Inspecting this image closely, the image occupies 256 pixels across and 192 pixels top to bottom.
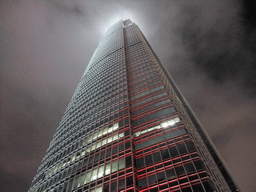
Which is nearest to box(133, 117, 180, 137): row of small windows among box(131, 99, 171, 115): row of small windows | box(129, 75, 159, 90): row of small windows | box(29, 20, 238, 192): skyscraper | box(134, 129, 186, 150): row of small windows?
box(29, 20, 238, 192): skyscraper

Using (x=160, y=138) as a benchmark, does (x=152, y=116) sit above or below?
above

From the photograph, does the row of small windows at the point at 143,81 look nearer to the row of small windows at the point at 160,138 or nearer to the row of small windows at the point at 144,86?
the row of small windows at the point at 144,86

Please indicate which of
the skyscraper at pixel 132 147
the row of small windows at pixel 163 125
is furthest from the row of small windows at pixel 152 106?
the row of small windows at pixel 163 125

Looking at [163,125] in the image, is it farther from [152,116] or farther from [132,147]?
[132,147]

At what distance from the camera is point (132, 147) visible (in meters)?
34.0

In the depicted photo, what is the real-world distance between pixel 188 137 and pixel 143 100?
17392 millimetres

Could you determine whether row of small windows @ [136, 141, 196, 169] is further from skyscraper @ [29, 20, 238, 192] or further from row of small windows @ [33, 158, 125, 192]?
row of small windows @ [33, 158, 125, 192]

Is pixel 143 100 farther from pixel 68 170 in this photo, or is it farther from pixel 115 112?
pixel 68 170

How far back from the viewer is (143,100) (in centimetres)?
4656

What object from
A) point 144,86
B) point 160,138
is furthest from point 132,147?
point 144,86

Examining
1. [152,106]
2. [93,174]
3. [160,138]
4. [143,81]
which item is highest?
[143,81]

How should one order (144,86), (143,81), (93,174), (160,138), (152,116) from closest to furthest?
(160,138) < (93,174) < (152,116) < (144,86) < (143,81)

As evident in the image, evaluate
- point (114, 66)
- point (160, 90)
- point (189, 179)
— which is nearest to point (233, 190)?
point (160, 90)

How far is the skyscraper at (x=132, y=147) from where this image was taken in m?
27.5
